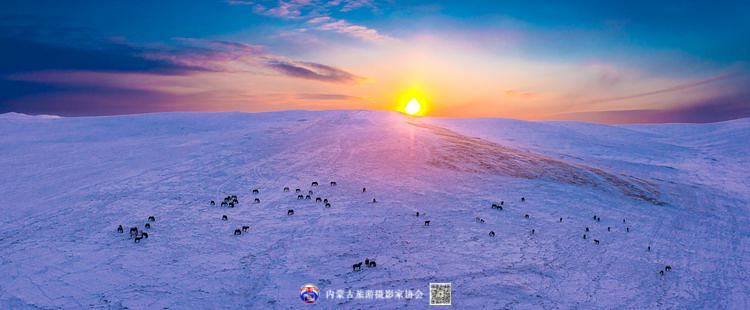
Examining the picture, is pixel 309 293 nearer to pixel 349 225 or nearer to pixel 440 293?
pixel 440 293

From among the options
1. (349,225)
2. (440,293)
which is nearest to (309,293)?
(440,293)

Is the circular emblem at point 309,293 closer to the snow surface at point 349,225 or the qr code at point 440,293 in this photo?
the snow surface at point 349,225

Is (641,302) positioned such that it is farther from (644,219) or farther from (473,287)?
(644,219)

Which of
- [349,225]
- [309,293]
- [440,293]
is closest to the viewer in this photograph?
[309,293]

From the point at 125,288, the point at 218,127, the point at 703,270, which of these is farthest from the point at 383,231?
the point at 218,127

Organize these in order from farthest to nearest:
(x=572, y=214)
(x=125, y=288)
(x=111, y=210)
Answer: (x=572, y=214) < (x=111, y=210) < (x=125, y=288)

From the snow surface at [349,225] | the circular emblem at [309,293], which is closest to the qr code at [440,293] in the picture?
the snow surface at [349,225]
